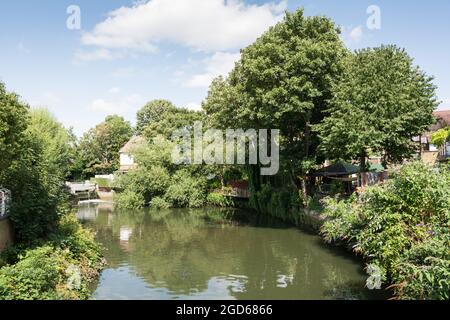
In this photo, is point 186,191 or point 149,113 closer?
point 186,191

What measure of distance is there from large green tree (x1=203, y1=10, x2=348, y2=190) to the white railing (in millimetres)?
14134

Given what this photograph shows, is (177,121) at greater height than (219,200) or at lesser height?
greater

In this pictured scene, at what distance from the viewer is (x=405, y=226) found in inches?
460

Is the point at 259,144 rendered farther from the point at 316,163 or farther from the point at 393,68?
the point at 393,68

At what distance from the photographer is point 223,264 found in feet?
60.6

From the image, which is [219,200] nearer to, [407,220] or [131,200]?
[131,200]

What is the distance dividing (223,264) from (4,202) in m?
8.93

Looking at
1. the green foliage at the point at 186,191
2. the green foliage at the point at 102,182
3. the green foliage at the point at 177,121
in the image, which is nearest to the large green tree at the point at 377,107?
the green foliage at the point at 186,191

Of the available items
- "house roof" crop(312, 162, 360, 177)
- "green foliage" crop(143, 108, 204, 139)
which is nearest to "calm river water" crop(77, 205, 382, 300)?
"house roof" crop(312, 162, 360, 177)

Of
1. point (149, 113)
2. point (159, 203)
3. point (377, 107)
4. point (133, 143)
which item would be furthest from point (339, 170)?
point (149, 113)

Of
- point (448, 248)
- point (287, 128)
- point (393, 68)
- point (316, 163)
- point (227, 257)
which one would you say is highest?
point (393, 68)

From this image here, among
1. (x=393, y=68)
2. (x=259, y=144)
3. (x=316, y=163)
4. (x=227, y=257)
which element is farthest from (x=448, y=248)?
(x=259, y=144)
